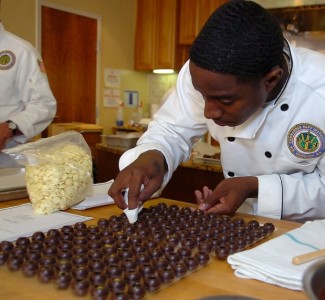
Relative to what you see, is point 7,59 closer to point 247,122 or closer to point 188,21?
point 247,122

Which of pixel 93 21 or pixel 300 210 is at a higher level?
pixel 93 21

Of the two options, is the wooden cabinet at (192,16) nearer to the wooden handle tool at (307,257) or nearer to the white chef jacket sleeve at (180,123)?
the white chef jacket sleeve at (180,123)

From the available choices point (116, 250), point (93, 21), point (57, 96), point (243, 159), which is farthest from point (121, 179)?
point (93, 21)

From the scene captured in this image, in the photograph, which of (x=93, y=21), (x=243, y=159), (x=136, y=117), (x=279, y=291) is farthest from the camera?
(x=136, y=117)

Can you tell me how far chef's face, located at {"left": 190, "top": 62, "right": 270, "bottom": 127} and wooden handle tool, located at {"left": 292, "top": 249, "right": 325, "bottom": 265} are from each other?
12.5 inches

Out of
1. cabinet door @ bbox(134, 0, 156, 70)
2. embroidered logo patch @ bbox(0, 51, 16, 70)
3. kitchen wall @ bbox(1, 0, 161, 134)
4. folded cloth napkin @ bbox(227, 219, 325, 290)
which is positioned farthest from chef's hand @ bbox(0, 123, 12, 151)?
cabinet door @ bbox(134, 0, 156, 70)

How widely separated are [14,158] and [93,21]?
3.52m

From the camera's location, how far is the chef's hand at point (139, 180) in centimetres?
90

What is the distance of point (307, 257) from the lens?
621 mm

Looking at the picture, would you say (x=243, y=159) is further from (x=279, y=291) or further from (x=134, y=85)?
(x=134, y=85)

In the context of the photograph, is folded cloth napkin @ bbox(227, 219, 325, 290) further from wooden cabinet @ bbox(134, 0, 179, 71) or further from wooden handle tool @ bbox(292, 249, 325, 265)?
wooden cabinet @ bbox(134, 0, 179, 71)

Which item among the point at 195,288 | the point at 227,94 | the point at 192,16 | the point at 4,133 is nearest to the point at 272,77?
the point at 227,94

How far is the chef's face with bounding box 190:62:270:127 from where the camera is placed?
2.56ft

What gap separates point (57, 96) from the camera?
160 inches
